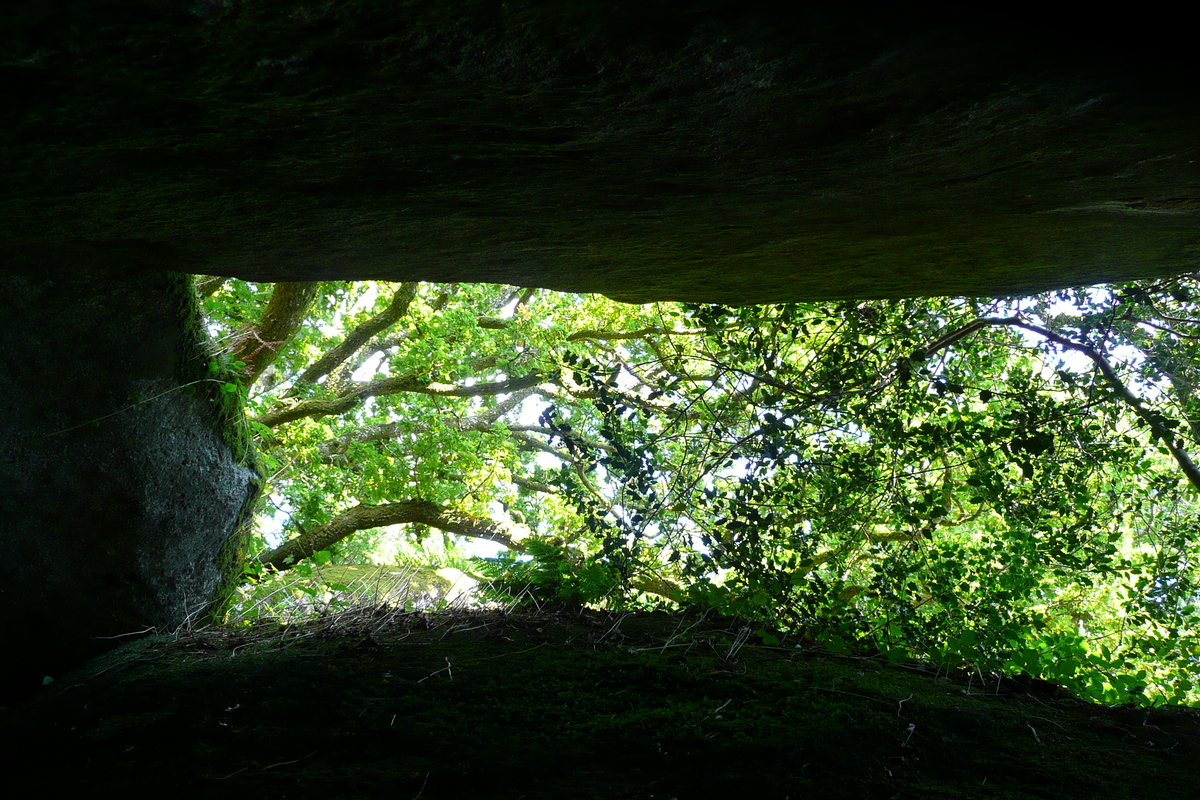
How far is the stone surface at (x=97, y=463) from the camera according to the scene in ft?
13.8

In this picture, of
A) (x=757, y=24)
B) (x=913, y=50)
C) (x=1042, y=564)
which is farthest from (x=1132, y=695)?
(x=757, y=24)

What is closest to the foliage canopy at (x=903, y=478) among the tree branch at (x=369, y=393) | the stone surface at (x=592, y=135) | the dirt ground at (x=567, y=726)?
the dirt ground at (x=567, y=726)

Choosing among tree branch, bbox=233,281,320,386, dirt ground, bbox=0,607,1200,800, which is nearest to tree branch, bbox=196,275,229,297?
tree branch, bbox=233,281,320,386

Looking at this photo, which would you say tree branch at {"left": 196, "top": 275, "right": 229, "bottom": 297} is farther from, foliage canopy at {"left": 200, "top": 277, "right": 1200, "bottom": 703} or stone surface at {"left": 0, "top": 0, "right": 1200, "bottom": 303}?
stone surface at {"left": 0, "top": 0, "right": 1200, "bottom": 303}

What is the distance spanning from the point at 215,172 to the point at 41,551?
310 cm

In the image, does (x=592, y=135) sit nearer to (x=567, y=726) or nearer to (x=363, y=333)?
(x=567, y=726)

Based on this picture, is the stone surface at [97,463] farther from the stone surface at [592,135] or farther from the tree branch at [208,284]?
the tree branch at [208,284]

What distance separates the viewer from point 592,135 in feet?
7.21

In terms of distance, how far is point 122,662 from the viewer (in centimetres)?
413

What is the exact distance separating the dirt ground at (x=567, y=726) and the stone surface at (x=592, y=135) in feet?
6.63

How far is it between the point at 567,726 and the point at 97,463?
3.33m

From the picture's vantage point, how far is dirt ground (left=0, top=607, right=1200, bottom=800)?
2.56 m

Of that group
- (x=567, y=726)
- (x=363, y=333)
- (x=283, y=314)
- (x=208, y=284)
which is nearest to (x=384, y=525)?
(x=363, y=333)

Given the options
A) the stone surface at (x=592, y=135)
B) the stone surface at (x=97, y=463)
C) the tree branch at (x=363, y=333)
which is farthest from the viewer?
the tree branch at (x=363, y=333)
